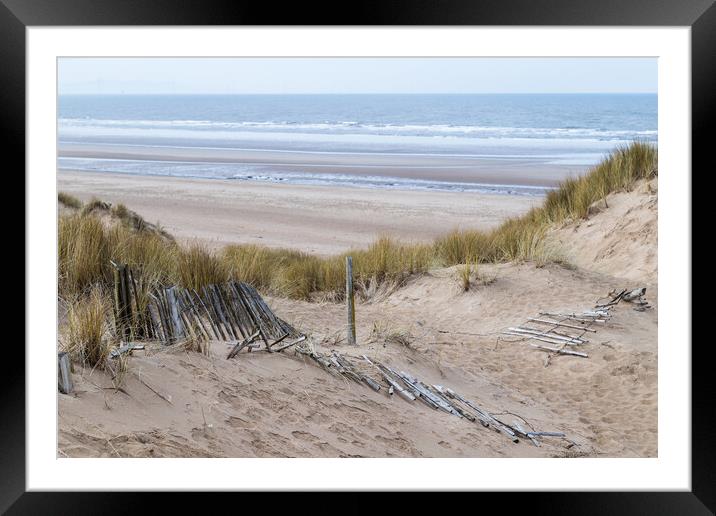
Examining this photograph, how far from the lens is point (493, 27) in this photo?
10.7ft

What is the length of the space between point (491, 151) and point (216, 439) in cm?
1843

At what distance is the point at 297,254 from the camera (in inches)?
403

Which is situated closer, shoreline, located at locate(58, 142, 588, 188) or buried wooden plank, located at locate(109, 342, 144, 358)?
buried wooden plank, located at locate(109, 342, 144, 358)

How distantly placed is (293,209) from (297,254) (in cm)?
561

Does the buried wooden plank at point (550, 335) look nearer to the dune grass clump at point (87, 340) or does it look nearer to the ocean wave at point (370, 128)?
the dune grass clump at point (87, 340)

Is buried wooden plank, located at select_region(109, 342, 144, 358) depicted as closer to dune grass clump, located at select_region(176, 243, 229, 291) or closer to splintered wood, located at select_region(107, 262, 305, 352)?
splintered wood, located at select_region(107, 262, 305, 352)

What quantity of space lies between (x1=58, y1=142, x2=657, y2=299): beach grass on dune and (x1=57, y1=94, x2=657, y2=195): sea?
11.7ft

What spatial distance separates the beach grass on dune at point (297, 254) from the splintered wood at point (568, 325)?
1091 millimetres

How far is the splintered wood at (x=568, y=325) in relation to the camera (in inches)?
285

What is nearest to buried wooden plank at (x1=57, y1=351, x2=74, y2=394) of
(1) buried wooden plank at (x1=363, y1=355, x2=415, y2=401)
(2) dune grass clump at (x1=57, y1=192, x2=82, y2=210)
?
(1) buried wooden plank at (x1=363, y1=355, x2=415, y2=401)

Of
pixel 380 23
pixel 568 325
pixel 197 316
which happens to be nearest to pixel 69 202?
pixel 197 316

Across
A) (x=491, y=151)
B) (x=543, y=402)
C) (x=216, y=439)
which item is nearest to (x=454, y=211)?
(x=491, y=151)

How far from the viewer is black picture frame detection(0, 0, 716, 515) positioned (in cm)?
319

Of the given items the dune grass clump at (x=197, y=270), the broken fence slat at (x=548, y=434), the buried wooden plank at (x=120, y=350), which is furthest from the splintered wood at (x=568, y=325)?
the buried wooden plank at (x=120, y=350)
